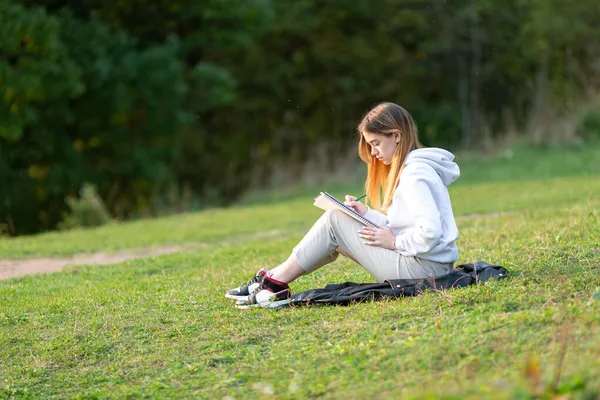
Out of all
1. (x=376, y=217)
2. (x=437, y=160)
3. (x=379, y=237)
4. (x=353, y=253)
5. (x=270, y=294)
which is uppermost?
(x=437, y=160)

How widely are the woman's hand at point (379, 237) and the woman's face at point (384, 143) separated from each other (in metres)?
0.53

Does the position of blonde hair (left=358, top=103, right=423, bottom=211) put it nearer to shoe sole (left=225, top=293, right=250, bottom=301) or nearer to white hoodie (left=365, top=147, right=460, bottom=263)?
white hoodie (left=365, top=147, right=460, bottom=263)

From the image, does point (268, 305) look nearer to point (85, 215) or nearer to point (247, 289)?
point (247, 289)

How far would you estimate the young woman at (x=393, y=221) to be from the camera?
6316mm

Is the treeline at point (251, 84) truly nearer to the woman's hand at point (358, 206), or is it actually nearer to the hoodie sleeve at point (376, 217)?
the woman's hand at point (358, 206)

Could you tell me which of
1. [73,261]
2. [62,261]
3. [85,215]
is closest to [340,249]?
[73,261]

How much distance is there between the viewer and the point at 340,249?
6.68 metres

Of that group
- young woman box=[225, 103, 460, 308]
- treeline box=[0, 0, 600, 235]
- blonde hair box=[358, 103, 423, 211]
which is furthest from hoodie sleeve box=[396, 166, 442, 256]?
treeline box=[0, 0, 600, 235]

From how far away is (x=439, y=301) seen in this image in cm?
616

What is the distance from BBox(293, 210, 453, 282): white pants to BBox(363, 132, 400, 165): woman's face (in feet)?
1.68

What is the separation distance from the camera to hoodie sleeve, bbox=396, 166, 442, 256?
6.20m

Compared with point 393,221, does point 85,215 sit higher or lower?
lower

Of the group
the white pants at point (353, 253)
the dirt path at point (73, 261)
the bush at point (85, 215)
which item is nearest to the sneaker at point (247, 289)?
the white pants at point (353, 253)

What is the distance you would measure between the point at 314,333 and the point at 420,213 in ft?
3.52
